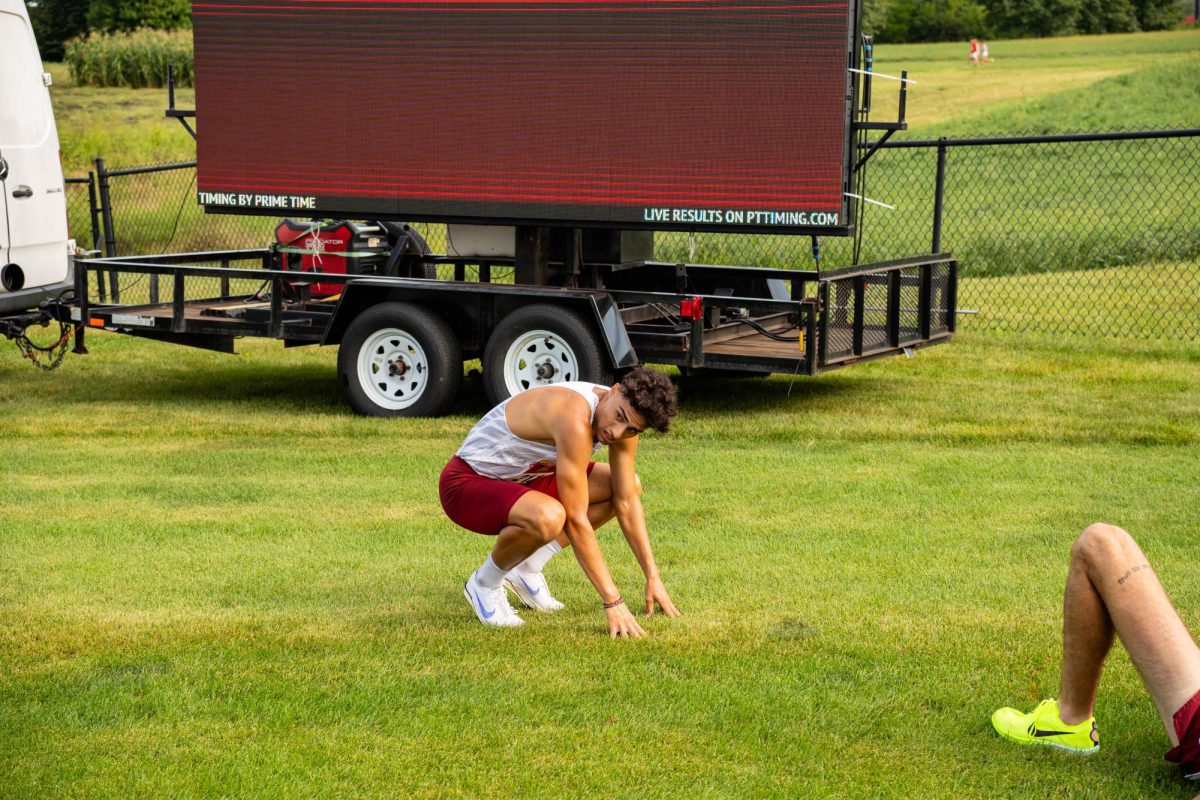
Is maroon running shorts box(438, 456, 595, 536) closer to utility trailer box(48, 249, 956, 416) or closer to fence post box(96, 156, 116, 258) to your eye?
utility trailer box(48, 249, 956, 416)

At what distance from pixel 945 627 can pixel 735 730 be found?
1.36 m

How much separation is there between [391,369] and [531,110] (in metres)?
2.13

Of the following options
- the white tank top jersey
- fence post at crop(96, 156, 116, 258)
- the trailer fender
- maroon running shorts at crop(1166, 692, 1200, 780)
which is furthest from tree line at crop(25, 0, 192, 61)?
maroon running shorts at crop(1166, 692, 1200, 780)

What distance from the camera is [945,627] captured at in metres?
6.14

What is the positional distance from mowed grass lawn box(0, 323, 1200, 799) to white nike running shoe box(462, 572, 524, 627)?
0.28 ft

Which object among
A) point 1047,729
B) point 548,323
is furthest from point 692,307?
point 1047,729

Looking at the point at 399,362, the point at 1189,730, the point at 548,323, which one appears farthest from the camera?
the point at 399,362

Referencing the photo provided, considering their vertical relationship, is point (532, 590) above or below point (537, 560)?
below

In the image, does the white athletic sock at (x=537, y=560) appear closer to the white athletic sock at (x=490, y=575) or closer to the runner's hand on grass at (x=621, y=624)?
the white athletic sock at (x=490, y=575)

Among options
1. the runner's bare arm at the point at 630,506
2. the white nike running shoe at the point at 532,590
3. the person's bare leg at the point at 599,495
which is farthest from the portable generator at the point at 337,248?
the runner's bare arm at the point at 630,506

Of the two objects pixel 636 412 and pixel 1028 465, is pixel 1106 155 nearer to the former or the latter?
pixel 1028 465

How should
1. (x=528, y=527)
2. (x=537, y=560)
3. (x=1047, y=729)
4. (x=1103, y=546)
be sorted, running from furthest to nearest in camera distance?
1. (x=537, y=560)
2. (x=528, y=527)
3. (x=1047, y=729)
4. (x=1103, y=546)

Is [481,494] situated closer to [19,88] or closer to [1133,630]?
[1133,630]

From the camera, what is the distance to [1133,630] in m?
4.35
